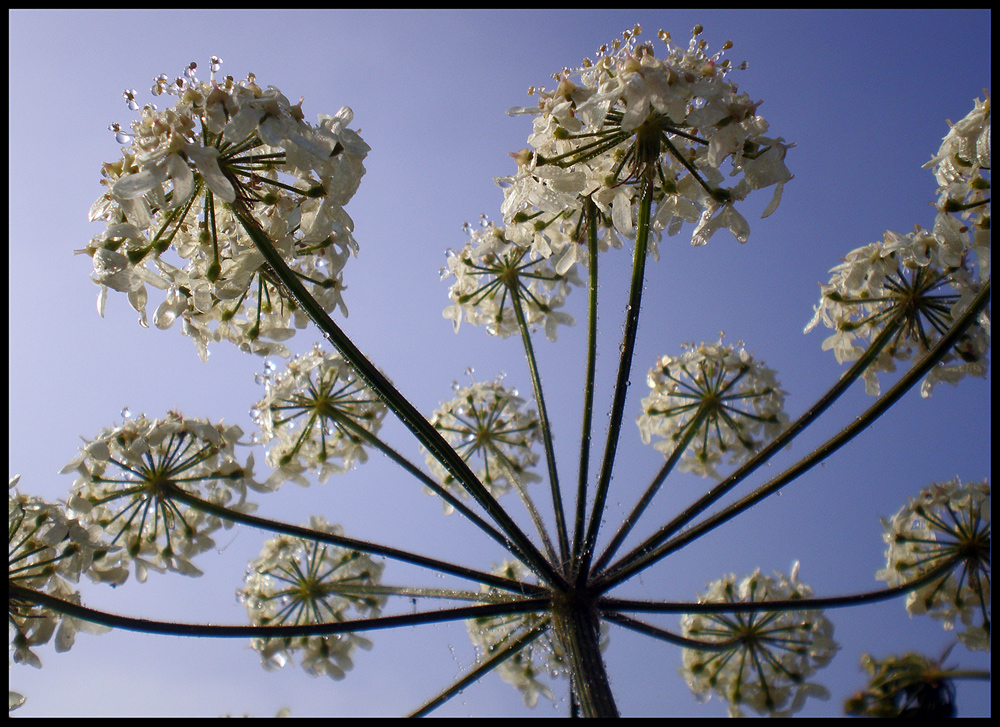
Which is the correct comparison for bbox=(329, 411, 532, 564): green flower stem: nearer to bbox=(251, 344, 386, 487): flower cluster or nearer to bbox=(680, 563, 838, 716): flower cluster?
bbox=(251, 344, 386, 487): flower cluster

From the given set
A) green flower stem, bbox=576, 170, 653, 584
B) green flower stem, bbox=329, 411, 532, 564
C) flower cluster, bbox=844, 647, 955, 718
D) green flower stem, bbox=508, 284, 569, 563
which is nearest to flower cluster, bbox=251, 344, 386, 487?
green flower stem, bbox=329, 411, 532, 564

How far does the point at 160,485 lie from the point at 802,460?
24.1ft

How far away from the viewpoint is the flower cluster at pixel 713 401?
31.9ft

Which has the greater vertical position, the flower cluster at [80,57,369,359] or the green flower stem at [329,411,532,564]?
the flower cluster at [80,57,369,359]

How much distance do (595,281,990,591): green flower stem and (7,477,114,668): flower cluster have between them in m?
6.11

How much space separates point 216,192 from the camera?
16.0 ft

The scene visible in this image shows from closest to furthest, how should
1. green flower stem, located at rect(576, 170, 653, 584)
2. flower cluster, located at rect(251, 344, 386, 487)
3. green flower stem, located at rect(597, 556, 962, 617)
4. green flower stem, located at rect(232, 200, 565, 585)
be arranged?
green flower stem, located at rect(232, 200, 565, 585)
green flower stem, located at rect(576, 170, 653, 584)
green flower stem, located at rect(597, 556, 962, 617)
flower cluster, located at rect(251, 344, 386, 487)

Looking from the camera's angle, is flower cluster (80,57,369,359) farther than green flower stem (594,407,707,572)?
No

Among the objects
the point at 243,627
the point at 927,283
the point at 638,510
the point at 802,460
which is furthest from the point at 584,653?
the point at 927,283

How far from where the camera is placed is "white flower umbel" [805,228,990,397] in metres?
7.51

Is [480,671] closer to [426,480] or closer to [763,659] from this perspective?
[426,480]

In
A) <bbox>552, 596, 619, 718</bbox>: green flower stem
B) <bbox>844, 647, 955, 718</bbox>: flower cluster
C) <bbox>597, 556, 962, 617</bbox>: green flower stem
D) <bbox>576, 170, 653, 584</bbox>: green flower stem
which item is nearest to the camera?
<bbox>844, 647, 955, 718</bbox>: flower cluster

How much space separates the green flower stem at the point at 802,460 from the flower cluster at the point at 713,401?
354 cm

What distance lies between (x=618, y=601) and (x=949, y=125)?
5.95m
